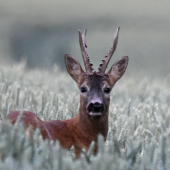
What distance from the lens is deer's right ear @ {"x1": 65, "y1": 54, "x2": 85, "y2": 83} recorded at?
552 centimetres

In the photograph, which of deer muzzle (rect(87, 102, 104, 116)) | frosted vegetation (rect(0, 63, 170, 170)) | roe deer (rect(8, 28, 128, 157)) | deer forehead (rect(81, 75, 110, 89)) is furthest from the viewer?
deer forehead (rect(81, 75, 110, 89))

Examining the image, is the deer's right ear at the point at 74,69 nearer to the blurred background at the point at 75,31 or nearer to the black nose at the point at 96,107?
the black nose at the point at 96,107

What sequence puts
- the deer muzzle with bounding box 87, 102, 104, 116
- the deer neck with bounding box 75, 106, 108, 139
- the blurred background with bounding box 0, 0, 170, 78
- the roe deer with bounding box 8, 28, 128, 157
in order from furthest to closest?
the blurred background with bounding box 0, 0, 170, 78, the deer neck with bounding box 75, 106, 108, 139, the deer muzzle with bounding box 87, 102, 104, 116, the roe deer with bounding box 8, 28, 128, 157

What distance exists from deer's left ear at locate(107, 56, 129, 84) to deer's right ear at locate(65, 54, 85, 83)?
32 centimetres

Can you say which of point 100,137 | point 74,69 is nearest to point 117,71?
point 74,69

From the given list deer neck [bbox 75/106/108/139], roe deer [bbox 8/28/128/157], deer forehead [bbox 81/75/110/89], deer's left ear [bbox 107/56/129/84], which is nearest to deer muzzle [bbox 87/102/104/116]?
roe deer [bbox 8/28/128/157]

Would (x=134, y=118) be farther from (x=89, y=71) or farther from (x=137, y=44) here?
(x=137, y=44)

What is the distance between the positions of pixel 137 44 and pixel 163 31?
228 cm

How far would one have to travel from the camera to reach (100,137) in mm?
2518

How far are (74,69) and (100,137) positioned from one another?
3108 millimetres

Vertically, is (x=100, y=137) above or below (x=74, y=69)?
below

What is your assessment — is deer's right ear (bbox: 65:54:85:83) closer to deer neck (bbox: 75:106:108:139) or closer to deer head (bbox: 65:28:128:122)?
deer head (bbox: 65:28:128:122)

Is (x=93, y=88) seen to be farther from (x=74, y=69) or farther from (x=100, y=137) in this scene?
(x=100, y=137)

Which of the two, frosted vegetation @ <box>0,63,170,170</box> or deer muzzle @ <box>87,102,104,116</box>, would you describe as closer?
frosted vegetation @ <box>0,63,170,170</box>
